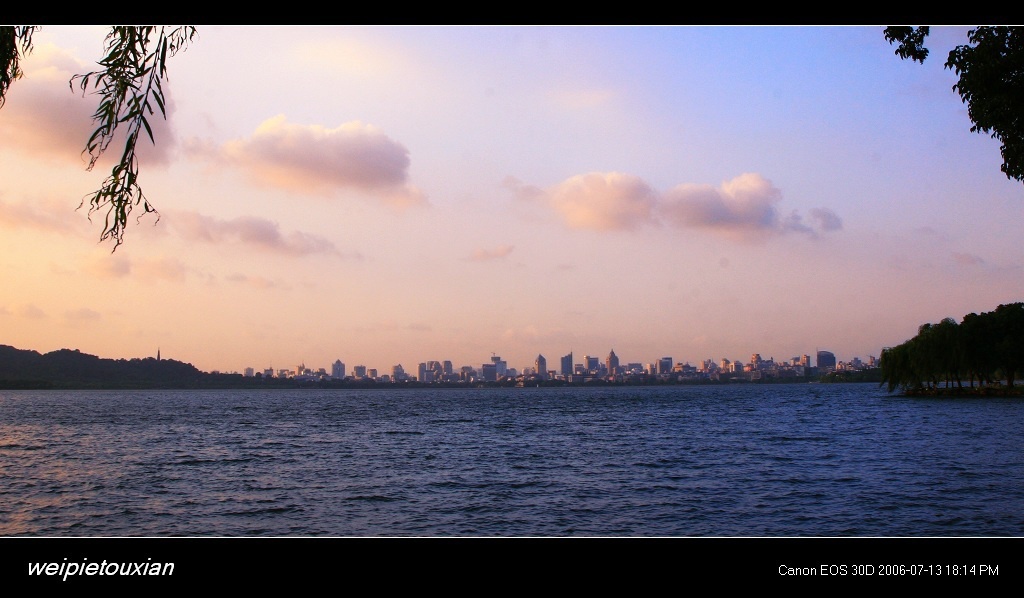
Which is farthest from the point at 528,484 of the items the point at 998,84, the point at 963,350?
the point at 963,350

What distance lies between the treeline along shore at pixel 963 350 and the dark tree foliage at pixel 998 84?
8817cm

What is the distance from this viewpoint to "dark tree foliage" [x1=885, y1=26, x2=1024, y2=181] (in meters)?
10.8

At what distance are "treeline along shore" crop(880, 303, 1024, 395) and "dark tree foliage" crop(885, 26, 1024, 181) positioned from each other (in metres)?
88.2

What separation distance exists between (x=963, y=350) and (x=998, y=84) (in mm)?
91082

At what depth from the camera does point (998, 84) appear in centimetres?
1098

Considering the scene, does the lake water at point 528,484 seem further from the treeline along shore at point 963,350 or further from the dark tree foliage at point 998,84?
the treeline along shore at point 963,350

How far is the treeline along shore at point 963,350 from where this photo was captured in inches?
3430

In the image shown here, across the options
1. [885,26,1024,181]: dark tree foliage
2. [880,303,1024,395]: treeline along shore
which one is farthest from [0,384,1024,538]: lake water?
[880,303,1024,395]: treeline along shore

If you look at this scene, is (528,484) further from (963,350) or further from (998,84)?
(963,350)

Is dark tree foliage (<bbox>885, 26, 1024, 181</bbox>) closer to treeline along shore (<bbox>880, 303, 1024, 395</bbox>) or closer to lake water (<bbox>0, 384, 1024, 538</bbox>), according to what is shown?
lake water (<bbox>0, 384, 1024, 538</bbox>)
